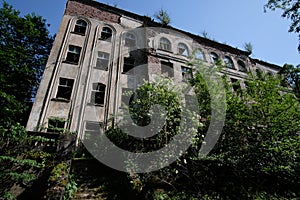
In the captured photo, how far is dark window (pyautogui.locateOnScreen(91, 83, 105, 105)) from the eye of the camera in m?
12.4

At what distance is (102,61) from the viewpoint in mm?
14172

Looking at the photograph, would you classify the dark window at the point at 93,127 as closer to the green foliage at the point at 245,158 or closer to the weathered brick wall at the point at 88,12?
the green foliage at the point at 245,158

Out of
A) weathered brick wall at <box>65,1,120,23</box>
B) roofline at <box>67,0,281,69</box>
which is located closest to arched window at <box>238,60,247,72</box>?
roofline at <box>67,0,281,69</box>

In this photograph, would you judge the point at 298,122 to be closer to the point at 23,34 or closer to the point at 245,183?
the point at 245,183

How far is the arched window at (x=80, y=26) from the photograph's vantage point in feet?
49.9

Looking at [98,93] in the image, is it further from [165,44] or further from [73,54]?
[165,44]

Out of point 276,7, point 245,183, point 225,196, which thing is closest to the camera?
point 225,196

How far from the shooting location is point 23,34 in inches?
589

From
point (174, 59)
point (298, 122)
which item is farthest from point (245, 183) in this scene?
point (174, 59)

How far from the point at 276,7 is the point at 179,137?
30.3 feet

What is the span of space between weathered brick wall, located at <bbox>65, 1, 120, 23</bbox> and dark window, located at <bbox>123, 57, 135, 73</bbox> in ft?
16.6

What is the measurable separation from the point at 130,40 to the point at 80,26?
4.74 meters

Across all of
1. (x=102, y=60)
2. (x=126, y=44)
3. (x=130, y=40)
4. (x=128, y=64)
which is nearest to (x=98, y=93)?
(x=102, y=60)

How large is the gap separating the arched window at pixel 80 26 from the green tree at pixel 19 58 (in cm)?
398
